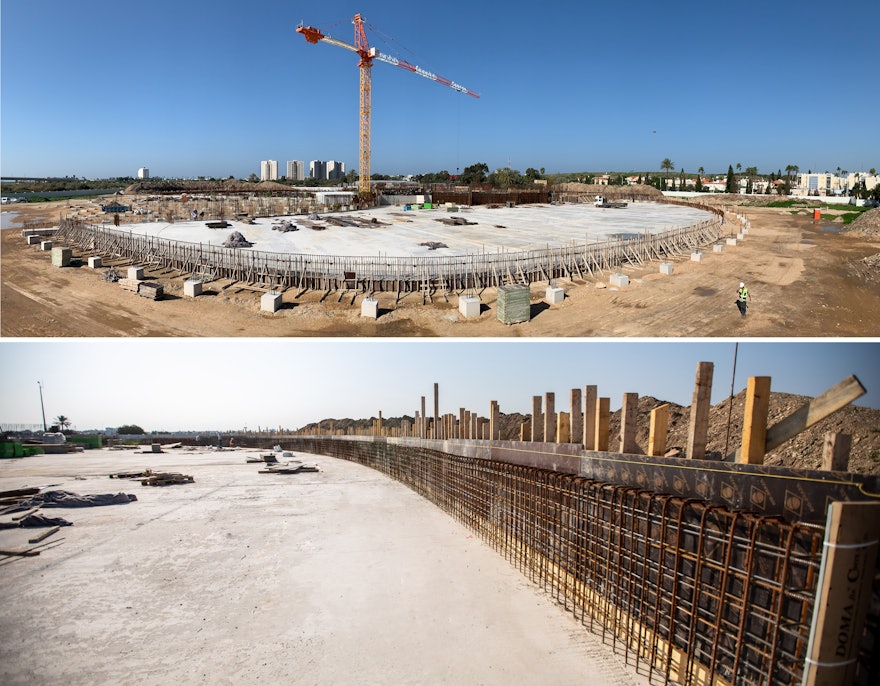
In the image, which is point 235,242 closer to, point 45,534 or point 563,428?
point 45,534

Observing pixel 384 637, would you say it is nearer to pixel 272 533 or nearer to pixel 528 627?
pixel 528 627

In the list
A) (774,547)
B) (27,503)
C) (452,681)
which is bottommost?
(27,503)

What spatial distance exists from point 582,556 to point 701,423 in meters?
2.68

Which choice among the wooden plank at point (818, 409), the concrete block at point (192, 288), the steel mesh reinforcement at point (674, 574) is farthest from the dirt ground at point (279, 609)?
the concrete block at point (192, 288)

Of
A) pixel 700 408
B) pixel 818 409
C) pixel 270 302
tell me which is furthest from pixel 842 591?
pixel 270 302

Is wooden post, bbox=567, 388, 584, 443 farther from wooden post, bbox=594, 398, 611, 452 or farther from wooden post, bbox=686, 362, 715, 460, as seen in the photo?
wooden post, bbox=686, 362, 715, 460

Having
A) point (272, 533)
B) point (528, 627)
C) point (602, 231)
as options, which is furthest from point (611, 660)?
point (602, 231)

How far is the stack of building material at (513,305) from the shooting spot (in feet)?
56.5

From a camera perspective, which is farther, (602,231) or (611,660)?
(602,231)

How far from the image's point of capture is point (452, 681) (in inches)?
214

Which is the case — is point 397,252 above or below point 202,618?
above

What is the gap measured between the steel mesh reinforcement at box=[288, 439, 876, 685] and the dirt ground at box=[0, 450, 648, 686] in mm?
368

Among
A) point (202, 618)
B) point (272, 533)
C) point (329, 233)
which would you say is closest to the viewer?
point (202, 618)

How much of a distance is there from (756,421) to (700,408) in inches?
24.2
